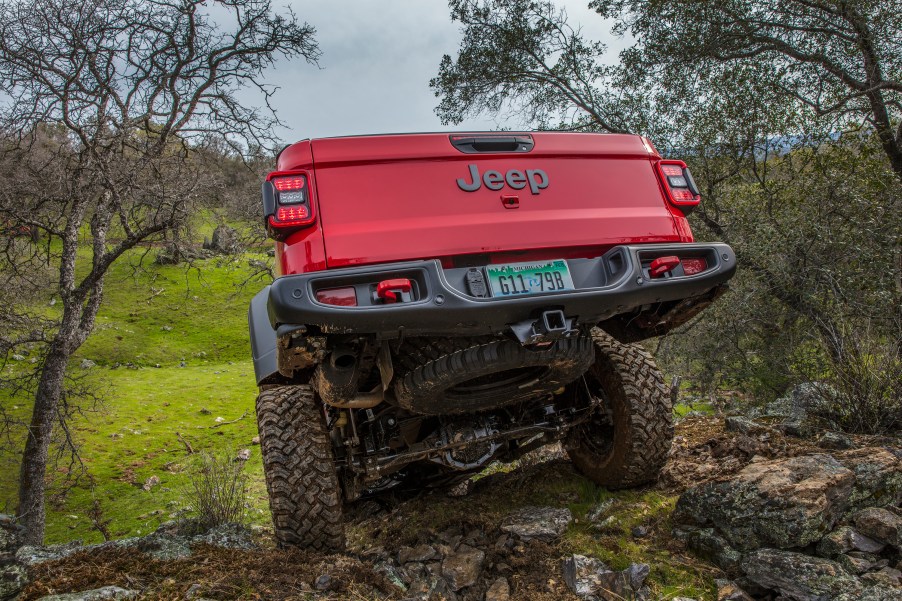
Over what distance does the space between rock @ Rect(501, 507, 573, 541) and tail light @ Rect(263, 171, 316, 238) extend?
198 centimetres

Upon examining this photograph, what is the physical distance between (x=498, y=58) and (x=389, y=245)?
29.8ft

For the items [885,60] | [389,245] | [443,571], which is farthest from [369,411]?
[885,60]

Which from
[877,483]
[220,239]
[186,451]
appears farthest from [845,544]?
[220,239]

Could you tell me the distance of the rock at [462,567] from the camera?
9.80 feet

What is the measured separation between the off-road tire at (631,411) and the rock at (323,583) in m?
1.80

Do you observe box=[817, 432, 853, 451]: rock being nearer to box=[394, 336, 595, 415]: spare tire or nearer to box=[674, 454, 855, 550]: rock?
box=[674, 454, 855, 550]: rock

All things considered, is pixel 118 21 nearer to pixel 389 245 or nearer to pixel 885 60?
pixel 389 245

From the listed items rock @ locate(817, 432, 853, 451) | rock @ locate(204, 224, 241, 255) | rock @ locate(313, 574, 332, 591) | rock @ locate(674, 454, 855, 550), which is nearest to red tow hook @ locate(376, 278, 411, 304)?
rock @ locate(313, 574, 332, 591)

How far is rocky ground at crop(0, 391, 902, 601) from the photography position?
8.29 ft

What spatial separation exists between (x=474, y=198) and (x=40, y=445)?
639 cm

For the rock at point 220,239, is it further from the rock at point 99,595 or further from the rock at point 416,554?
the rock at point 99,595

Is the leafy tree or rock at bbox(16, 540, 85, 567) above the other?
the leafy tree

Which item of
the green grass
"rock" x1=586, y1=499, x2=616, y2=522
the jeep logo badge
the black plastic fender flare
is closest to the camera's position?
the jeep logo badge

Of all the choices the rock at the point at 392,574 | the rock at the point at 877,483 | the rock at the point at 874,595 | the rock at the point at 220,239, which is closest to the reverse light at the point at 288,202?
the rock at the point at 392,574
